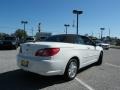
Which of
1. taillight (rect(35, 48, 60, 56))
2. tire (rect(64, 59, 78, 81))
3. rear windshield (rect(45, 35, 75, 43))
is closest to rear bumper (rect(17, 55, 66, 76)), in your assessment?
taillight (rect(35, 48, 60, 56))

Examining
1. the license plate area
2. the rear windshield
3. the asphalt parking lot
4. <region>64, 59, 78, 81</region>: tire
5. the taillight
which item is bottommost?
the asphalt parking lot

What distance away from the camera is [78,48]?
752 centimetres

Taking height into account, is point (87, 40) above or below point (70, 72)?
above

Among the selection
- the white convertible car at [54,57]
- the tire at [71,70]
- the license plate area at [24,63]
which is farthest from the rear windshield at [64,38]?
the license plate area at [24,63]

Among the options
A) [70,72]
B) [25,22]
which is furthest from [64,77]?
[25,22]

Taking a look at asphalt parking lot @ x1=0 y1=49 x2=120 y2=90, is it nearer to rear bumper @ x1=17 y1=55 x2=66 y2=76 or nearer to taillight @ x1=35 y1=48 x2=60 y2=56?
rear bumper @ x1=17 y1=55 x2=66 y2=76

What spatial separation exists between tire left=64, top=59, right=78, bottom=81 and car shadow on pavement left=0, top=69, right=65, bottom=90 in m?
0.23

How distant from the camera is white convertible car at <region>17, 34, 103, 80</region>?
6207 mm

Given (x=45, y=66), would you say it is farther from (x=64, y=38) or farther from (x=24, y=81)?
(x=64, y=38)

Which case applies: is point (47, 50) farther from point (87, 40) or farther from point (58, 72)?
point (87, 40)

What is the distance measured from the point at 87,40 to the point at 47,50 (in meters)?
2.90

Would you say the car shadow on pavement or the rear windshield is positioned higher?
the rear windshield

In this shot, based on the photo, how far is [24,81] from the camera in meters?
6.76

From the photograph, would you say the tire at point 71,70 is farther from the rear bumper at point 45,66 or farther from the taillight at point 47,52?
the taillight at point 47,52
